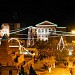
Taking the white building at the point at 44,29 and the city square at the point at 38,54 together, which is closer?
the city square at the point at 38,54

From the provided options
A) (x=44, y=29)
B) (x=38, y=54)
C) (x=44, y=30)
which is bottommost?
(x=38, y=54)

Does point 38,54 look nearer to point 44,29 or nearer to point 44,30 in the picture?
point 44,30

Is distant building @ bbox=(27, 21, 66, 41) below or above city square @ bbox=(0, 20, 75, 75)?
above

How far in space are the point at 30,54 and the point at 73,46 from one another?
378 inches

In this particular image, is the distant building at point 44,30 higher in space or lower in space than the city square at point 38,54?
higher

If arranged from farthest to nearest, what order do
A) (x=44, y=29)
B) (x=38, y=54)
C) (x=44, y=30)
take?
1. (x=44, y=29)
2. (x=44, y=30)
3. (x=38, y=54)

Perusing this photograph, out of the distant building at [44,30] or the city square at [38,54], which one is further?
the distant building at [44,30]

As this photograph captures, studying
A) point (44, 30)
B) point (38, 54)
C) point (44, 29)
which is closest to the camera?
point (38, 54)

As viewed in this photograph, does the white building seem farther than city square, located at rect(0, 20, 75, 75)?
Yes

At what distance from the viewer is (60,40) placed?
2277 inches

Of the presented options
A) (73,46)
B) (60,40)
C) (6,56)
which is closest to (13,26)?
(60,40)

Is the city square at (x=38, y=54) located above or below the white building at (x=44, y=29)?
below

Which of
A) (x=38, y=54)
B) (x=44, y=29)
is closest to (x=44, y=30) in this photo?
(x=44, y=29)

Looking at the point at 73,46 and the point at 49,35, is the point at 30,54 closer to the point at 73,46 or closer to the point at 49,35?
the point at 73,46
